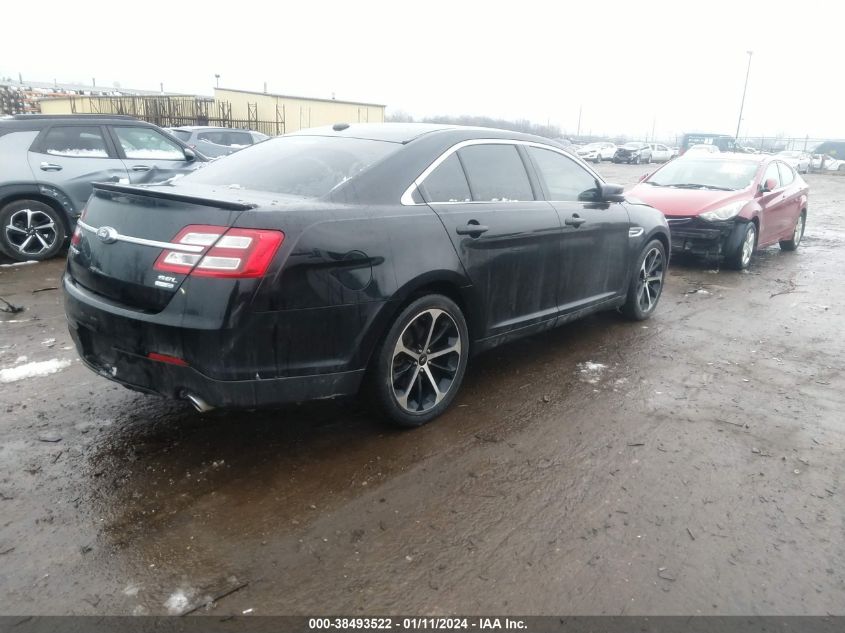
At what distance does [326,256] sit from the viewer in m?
2.90

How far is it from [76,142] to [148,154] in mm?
853

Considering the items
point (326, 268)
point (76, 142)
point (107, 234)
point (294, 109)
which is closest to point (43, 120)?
point (76, 142)

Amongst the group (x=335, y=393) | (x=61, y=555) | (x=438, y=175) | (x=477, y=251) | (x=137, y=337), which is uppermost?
(x=438, y=175)

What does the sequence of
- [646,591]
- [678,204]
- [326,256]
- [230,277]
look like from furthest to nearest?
1. [678,204]
2. [326,256]
3. [230,277]
4. [646,591]

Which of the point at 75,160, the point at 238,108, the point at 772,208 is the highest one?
the point at 238,108

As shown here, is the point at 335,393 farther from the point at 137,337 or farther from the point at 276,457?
the point at 137,337

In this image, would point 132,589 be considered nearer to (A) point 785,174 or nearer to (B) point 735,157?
(B) point 735,157

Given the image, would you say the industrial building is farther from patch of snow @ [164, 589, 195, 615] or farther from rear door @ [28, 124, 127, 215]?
patch of snow @ [164, 589, 195, 615]

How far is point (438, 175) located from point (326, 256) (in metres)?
1.08

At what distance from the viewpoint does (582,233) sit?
183 inches

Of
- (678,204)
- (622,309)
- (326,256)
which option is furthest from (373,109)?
(326,256)

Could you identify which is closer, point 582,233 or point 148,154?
point 582,233

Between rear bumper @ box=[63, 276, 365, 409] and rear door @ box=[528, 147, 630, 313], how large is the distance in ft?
6.96

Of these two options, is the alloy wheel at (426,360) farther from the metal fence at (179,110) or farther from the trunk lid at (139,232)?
the metal fence at (179,110)
